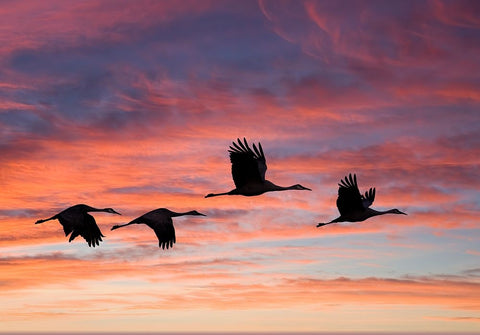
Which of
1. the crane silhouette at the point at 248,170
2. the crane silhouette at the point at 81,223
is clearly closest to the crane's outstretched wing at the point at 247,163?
the crane silhouette at the point at 248,170

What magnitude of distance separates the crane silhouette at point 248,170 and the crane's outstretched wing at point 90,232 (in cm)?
797

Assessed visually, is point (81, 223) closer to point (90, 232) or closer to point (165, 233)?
point (90, 232)

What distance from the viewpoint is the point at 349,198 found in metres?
48.6

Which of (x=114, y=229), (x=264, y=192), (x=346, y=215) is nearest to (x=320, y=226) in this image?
(x=346, y=215)

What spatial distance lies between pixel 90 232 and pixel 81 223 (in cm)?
115

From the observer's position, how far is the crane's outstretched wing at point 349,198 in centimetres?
4856

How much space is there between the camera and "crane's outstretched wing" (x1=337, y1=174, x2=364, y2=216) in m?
48.6

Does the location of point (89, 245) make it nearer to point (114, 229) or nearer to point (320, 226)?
point (114, 229)

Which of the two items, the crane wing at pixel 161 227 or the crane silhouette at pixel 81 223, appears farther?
the crane silhouette at pixel 81 223

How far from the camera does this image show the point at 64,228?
158 feet

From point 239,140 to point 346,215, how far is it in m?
7.22

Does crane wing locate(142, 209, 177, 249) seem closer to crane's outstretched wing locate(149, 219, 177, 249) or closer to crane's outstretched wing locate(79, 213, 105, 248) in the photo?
crane's outstretched wing locate(149, 219, 177, 249)

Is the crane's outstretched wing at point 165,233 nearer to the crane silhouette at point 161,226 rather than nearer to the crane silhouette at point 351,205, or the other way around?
the crane silhouette at point 161,226

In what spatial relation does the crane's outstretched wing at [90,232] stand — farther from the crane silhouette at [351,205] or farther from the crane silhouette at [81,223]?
the crane silhouette at [351,205]
